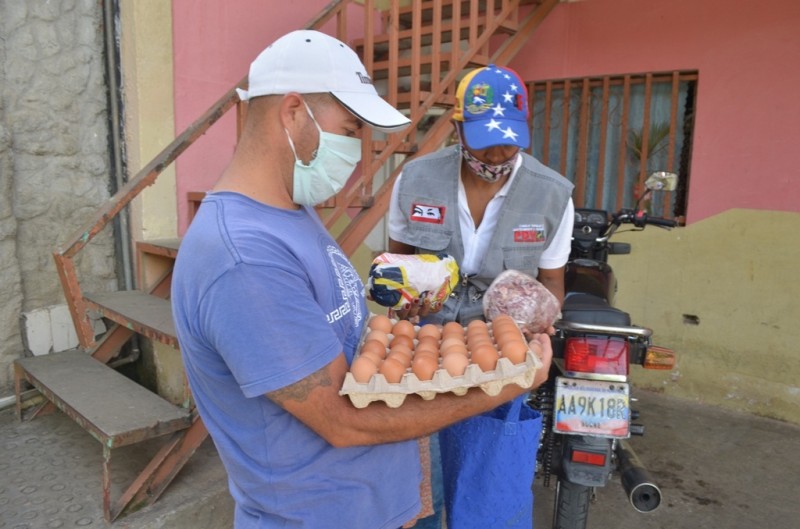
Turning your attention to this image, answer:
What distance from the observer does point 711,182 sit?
4285 mm

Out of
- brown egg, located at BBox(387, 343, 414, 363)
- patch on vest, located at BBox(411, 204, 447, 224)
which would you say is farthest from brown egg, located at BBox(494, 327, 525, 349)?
patch on vest, located at BBox(411, 204, 447, 224)

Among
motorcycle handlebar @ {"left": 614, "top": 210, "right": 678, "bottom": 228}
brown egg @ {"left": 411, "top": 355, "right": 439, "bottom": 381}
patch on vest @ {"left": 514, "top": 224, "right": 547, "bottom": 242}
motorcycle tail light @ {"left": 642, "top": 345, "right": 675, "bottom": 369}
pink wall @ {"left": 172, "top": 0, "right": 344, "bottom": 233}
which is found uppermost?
pink wall @ {"left": 172, "top": 0, "right": 344, "bottom": 233}

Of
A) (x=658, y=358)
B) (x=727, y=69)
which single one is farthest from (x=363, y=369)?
(x=727, y=69)

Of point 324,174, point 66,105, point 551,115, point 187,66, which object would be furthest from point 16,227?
point 551,115

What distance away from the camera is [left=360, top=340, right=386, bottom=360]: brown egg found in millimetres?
1428

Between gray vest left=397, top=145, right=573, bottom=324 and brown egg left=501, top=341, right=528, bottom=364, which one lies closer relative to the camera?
brown egg left=501, top=341, right=528, bottom=364

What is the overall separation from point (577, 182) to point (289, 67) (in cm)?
405

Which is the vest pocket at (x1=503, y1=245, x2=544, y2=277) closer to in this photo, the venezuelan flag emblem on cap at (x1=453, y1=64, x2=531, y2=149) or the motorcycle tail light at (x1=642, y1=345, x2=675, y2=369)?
the venezuelan flag emblem on cap at (x1=453, y1=64, x2=531, y2=149)

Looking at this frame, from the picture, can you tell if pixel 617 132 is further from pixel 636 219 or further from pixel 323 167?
pixel 323 167

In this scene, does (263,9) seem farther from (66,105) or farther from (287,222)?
(287,222)

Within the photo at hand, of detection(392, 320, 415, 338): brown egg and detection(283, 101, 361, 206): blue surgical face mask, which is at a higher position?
detection(283, 101, 361, 206): blue surgical face mask

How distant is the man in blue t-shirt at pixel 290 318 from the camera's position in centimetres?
108

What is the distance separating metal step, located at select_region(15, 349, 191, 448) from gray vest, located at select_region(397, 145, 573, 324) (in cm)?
140

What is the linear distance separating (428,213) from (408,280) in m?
0.50
